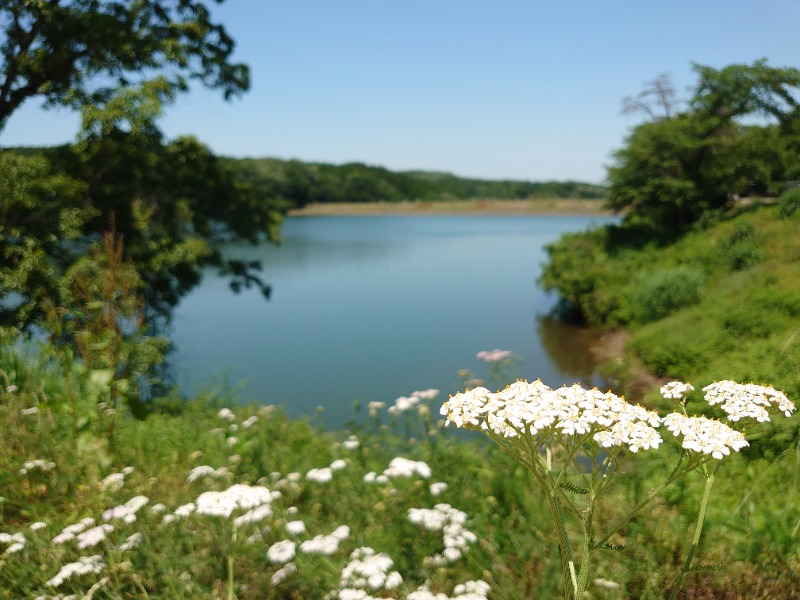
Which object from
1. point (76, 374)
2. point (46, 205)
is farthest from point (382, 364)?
point (76, 374)

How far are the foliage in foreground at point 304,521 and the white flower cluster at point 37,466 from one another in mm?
11

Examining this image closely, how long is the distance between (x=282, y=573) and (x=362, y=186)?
88519mm

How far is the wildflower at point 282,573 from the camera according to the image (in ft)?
8.98

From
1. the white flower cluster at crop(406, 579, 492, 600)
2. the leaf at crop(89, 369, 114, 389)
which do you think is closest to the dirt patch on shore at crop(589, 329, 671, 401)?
the white flower cluster at crop(406, 579, 492, 600)

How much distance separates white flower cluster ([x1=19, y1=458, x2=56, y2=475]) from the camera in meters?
3.49

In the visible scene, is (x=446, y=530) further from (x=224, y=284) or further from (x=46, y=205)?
(x=224, y=284)

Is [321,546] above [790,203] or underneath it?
underneath

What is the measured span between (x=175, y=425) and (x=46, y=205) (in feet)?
21.4

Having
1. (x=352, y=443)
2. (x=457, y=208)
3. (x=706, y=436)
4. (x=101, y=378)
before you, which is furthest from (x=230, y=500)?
(x=457, y=208)

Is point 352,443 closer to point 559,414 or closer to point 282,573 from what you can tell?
point 282,573

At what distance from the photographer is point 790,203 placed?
47.7ft

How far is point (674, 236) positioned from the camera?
18172 millimetres

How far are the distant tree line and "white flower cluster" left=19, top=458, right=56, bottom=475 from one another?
5267 cm

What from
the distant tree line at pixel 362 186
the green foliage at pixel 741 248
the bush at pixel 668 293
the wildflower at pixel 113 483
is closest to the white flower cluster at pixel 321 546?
the wildflower at pixel 113 483
